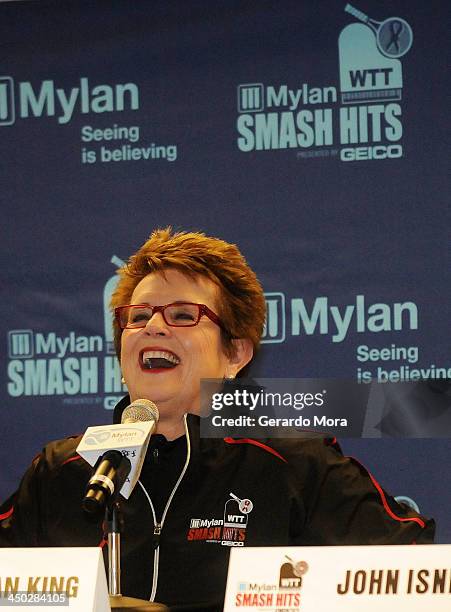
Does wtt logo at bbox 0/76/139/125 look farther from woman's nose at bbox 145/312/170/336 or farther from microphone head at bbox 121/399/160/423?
microphone head at bbox 121/399/160/423

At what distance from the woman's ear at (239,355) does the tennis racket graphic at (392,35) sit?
134 centimetres

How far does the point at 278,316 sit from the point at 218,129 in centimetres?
66

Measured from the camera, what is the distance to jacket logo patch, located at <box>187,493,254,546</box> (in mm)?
2045

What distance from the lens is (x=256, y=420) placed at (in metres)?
2.03

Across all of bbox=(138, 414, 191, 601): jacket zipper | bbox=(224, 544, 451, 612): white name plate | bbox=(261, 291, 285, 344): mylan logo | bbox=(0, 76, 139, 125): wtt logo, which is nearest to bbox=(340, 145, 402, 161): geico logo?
bbox=(261, 291, 285, 344): mylan logo

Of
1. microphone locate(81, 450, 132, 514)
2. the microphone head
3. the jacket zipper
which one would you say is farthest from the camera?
the jacket zipper

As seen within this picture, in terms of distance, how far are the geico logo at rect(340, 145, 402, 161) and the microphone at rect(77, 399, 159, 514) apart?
181 cm

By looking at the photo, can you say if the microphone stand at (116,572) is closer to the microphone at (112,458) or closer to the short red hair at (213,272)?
the microphone at (112,458)

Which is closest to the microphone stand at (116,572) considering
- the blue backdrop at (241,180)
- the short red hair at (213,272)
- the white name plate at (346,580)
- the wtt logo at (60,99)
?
the white name plate at (346,580)

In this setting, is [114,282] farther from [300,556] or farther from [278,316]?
[300,556]

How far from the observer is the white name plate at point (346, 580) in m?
1.35

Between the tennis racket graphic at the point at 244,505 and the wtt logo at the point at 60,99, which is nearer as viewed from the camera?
the tennis racket graphic at the point at 244,505

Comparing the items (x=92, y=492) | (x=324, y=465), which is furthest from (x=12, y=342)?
(x=92, y=492)

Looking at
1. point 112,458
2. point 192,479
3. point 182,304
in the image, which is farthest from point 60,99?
point 112,458
